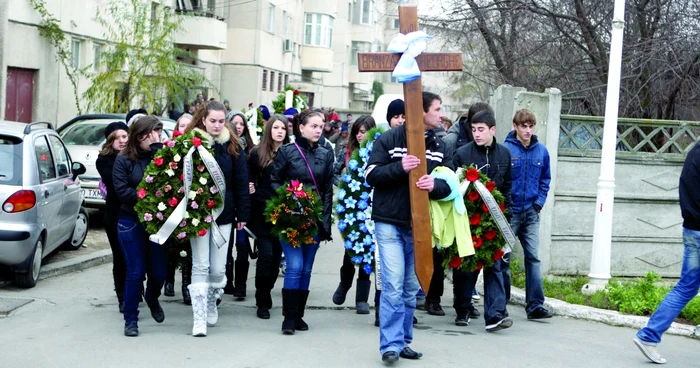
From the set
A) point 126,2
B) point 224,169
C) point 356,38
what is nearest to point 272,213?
point 224,169

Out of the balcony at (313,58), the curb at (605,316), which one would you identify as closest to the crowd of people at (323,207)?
the curb at (605,316)

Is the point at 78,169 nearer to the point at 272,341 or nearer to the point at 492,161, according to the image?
the point at 272,341

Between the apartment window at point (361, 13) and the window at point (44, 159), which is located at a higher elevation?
the apartment window at point (361, 13)

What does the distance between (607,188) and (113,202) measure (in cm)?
498

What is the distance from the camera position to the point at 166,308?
10125mm

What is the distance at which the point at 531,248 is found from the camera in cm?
998

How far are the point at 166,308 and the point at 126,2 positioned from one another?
18541 mm

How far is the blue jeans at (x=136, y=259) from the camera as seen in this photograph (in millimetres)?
8688

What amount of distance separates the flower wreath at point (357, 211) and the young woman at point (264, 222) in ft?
2.10

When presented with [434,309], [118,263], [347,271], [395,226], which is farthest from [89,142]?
[395,226]

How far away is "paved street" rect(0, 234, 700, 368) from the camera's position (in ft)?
25.8

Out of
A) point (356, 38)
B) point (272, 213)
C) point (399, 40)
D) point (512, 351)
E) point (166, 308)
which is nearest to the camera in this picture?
point (399, 40)

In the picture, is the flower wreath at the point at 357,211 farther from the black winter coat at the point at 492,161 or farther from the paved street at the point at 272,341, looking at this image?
the black winter coat at the point at 492,161

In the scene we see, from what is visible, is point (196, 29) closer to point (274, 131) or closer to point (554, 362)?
point (274, 131)
